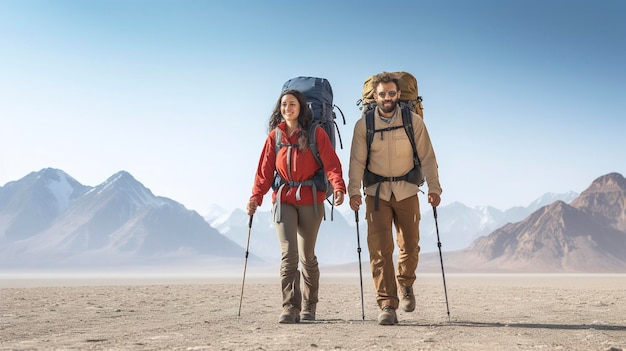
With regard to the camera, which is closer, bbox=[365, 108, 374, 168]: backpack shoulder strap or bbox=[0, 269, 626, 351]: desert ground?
bbox=[0, 269, 626, 351]: desert ground

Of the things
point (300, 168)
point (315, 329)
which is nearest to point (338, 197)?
point (300, 168)

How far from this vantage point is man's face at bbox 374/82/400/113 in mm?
7312

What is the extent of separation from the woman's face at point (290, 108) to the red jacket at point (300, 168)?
149mm

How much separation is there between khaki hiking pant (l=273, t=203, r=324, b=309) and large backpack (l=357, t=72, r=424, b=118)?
141cm

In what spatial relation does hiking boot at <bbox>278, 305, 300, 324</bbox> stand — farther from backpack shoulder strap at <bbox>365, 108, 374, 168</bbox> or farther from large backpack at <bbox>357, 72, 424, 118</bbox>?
large backpack at <bbox>357, 72, 424, 118</bbox>

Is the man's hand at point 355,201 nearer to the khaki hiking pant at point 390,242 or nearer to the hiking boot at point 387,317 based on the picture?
the khaki hiking pant at point 390,242

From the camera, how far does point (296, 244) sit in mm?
7297

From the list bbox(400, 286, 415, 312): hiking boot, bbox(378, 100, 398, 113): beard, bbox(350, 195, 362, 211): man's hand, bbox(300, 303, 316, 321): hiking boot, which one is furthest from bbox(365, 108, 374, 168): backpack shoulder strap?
bbox(300, 303, 316, 321): hiking boot

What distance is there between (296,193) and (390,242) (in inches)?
47.4

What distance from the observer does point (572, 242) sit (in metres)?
114

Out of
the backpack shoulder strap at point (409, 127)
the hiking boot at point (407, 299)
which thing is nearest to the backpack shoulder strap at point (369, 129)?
the backpack shoulder strap at point (409, 127)

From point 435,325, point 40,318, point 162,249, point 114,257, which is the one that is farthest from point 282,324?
point 162,249

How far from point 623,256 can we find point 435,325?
385 feet

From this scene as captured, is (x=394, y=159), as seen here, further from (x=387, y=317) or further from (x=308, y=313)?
(x=308, y=313)
